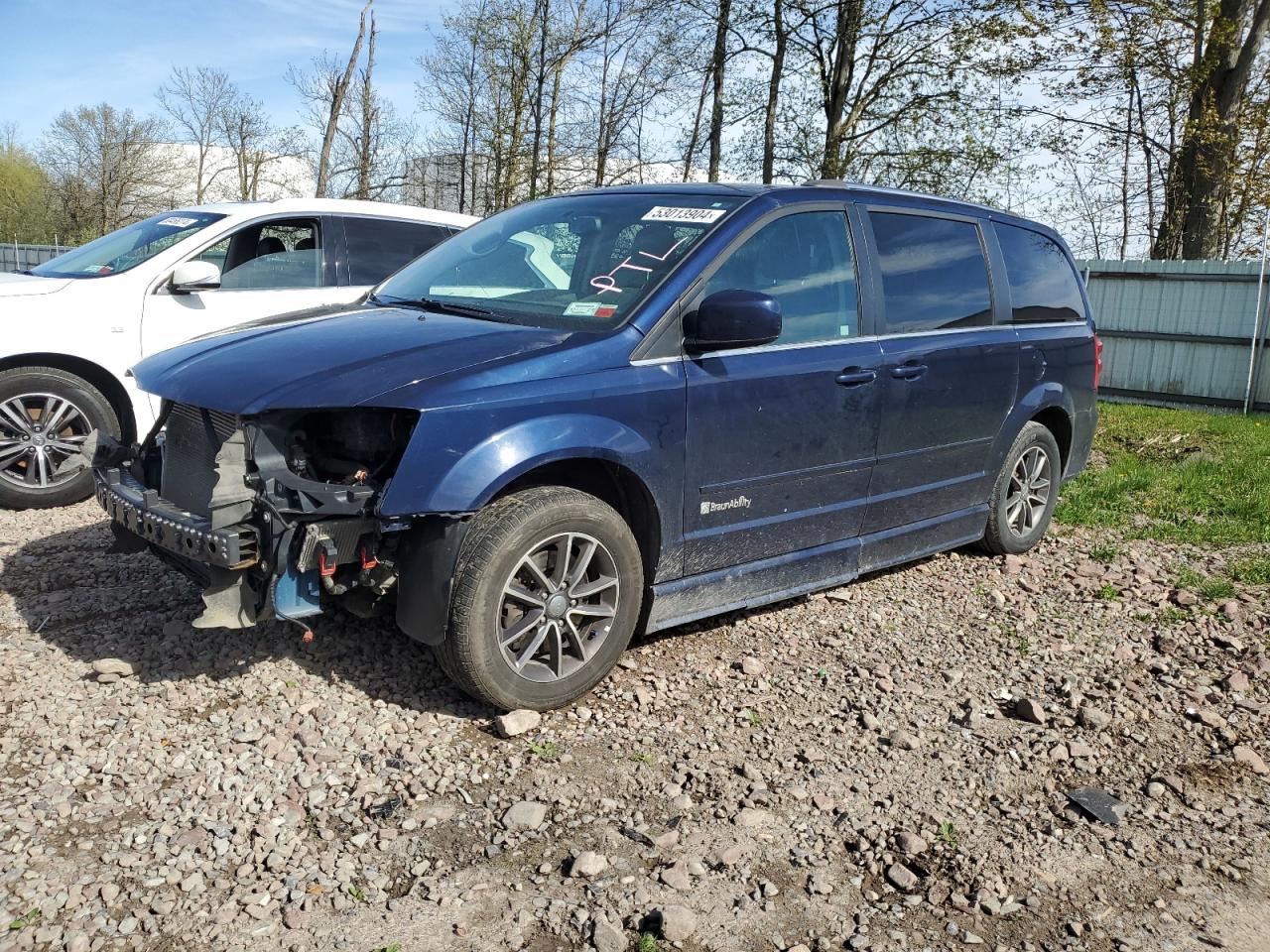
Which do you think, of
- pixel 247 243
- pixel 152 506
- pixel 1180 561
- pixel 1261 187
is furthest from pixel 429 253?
pixel 1261 187

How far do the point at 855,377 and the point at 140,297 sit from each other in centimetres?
464

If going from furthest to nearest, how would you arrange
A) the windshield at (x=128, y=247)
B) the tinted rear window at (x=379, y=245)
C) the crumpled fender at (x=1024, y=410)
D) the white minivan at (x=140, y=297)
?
the tinted rear window at (x=379, y=245), the windshield at (x=128, y=247), the white minivan at (x=140, y=297), the crumpled fender at (x=1024, y=410)

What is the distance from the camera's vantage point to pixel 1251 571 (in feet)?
19.9

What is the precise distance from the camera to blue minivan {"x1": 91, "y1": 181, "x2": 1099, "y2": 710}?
3.49m

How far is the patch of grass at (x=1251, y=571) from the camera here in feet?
19.4

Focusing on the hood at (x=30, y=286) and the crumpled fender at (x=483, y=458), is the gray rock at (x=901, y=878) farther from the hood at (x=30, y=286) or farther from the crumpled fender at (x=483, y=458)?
the hood at (x=30, y=286)

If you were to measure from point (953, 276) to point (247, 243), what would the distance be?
4.68 meters

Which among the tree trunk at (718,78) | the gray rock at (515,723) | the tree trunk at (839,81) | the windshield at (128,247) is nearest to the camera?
the gray rock at (515,723)

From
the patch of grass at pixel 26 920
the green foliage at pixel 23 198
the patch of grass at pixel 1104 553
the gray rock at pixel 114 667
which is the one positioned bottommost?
the patch of grass at pixel 26 920

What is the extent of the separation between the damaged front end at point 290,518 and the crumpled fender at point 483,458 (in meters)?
0.10

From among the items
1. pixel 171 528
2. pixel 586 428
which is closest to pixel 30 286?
pixel 171 528

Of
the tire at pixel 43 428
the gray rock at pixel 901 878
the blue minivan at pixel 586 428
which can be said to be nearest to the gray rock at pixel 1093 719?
the blue minivan at pixel 586 428

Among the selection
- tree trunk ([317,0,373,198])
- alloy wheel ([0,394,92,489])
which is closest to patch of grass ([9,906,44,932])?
alloy wheel ([0,394,92,489])

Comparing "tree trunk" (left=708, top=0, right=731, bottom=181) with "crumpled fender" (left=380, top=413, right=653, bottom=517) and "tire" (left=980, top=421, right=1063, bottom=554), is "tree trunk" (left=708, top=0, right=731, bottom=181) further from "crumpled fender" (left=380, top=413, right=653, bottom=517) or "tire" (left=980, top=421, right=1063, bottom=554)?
"crumpled fender" (left=380, top=413, right=653, bottom=517)
